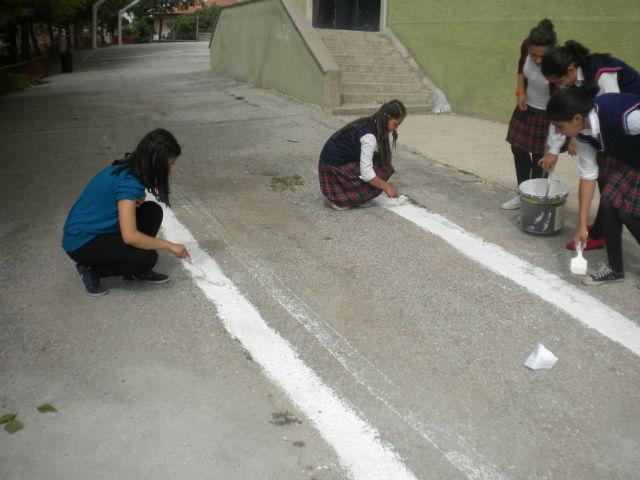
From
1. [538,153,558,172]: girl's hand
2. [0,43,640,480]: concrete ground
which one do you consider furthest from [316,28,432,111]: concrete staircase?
[538,153,558,172]: girl's hand

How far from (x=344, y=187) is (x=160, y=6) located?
71.7 metres

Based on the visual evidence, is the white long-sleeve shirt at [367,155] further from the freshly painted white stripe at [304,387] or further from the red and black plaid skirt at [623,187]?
the red and black plaid skirt at [623,187]

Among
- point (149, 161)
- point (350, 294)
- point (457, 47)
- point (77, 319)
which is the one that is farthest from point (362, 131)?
point (457, 47)

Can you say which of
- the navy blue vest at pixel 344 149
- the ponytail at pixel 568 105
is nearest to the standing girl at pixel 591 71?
the ponytail at pixel 568 105

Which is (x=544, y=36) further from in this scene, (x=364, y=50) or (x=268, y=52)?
(x=268, y=52)

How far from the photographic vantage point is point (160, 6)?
220 ft

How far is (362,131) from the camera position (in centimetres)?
484

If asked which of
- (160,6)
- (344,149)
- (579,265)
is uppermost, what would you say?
(160,6)

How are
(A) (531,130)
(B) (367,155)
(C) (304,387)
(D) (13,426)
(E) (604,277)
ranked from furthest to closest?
(B) (367,155), (A) (531,130), (E) (604,277), (C) (304,387), (D) (13,426)

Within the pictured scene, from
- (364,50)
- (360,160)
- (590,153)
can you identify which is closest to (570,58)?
(590,153)

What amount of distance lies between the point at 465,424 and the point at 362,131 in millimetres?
3052

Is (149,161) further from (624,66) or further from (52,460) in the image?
(624,66)

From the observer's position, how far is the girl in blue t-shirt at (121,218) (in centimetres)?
329

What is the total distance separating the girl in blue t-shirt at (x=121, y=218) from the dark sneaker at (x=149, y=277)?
0.09 ft
